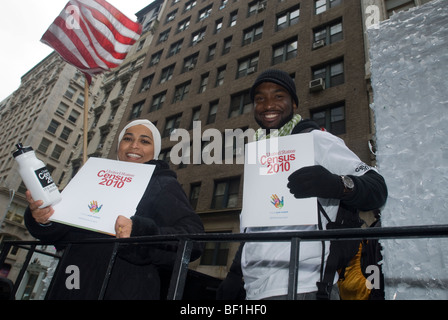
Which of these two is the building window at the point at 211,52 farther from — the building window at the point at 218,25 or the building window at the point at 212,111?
Result: the building window at the point at 212,111

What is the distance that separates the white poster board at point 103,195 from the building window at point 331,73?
15.3m

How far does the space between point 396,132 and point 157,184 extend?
1.82 m

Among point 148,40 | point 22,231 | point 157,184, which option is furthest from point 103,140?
point 157,184

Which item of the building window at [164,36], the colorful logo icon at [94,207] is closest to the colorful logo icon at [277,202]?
the colorful logo icon at [94,207]

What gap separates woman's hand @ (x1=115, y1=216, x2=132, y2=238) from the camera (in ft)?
5.60

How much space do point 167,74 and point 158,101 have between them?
2.81 metres

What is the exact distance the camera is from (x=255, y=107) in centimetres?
260

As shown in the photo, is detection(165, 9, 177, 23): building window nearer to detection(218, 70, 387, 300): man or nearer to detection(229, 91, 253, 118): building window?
detection(229, 91, 253, 118): building window

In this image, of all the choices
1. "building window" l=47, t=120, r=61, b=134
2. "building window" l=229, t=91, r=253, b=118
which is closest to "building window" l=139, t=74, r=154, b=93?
"building window" l=229, t=91, r=253, b=118

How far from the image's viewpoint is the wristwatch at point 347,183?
1.55m

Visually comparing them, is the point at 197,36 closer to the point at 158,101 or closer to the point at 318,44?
the point at 158,101

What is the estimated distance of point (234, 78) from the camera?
66.5ft

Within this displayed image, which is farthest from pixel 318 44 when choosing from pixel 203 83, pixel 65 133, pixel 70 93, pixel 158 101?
pixel 70 93
